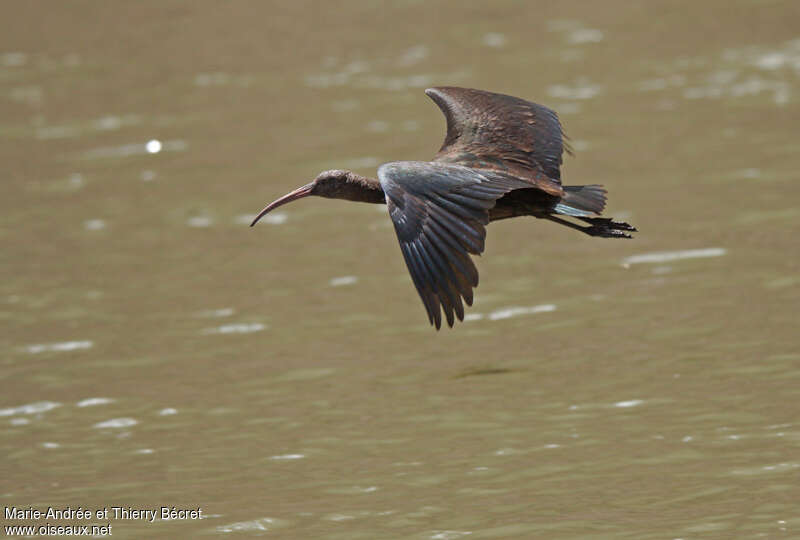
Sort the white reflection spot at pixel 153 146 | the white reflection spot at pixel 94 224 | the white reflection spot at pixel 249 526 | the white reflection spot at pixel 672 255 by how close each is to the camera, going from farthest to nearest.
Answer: the white reflection spot at pixel 153 146 → the white reflection spot at pixel 94 224 → the white reflection spot at pixel 672 255 → the white reflection spot at pixel 249 526

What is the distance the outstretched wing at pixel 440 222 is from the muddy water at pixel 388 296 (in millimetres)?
1410

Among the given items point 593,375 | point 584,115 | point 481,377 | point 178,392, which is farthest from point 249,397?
point 584,115

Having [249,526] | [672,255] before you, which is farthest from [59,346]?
[672,255]

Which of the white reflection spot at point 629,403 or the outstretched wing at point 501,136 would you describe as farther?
the white reflection spot at point 629,403

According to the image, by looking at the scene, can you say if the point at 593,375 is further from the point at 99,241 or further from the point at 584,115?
the point at 584,115

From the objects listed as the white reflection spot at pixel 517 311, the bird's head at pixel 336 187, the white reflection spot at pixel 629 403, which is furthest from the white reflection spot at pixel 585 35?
the bird's head at pixel 336 187

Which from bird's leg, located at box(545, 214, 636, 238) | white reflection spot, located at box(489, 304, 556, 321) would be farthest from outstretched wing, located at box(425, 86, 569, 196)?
white reflection spot, located at box(489, 304, 556, 321)

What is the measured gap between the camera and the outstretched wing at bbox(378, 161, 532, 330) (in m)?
7.54

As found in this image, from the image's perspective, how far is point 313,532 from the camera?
27.3 feet

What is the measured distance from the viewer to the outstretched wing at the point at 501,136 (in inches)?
364

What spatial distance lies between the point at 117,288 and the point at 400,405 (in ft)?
13.3

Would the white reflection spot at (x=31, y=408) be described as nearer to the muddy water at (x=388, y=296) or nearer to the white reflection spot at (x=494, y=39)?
the muddy water at (x=388, y=296)

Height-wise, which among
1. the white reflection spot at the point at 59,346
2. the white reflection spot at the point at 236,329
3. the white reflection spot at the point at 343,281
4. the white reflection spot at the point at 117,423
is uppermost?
the white reflection spot at the point at 343,281

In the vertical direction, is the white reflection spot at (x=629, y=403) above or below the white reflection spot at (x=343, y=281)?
below
